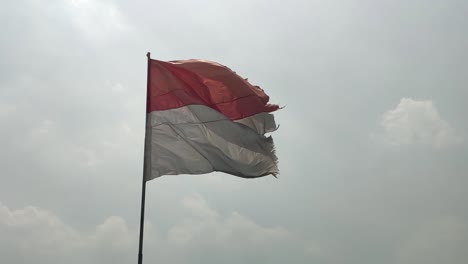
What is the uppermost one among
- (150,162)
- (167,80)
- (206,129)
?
(167,80)

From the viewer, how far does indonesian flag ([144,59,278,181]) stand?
2172 cm

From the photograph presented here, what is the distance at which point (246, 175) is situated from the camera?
23.2 m

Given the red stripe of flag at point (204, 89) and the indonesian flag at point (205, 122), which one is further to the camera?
the red stripe of flag at point (204, 89)

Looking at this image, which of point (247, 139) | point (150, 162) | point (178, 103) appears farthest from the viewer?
point (247, 139)

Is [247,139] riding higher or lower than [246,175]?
higher

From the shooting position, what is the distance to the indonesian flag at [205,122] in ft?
71.3

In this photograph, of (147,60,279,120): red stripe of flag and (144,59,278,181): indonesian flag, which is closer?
(144,59,278,181): indonesian flag

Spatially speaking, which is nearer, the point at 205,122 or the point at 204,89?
the point at 205,122

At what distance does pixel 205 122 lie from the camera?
75.3ft

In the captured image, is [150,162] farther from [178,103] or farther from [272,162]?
[272,162]

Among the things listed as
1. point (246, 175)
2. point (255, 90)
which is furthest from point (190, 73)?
point (246, 175)

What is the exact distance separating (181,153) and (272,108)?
4773mm

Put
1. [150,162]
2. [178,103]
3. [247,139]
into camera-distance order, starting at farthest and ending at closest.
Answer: [247,139] → [178,103] → [150,162]

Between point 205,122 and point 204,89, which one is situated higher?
point 204,89
